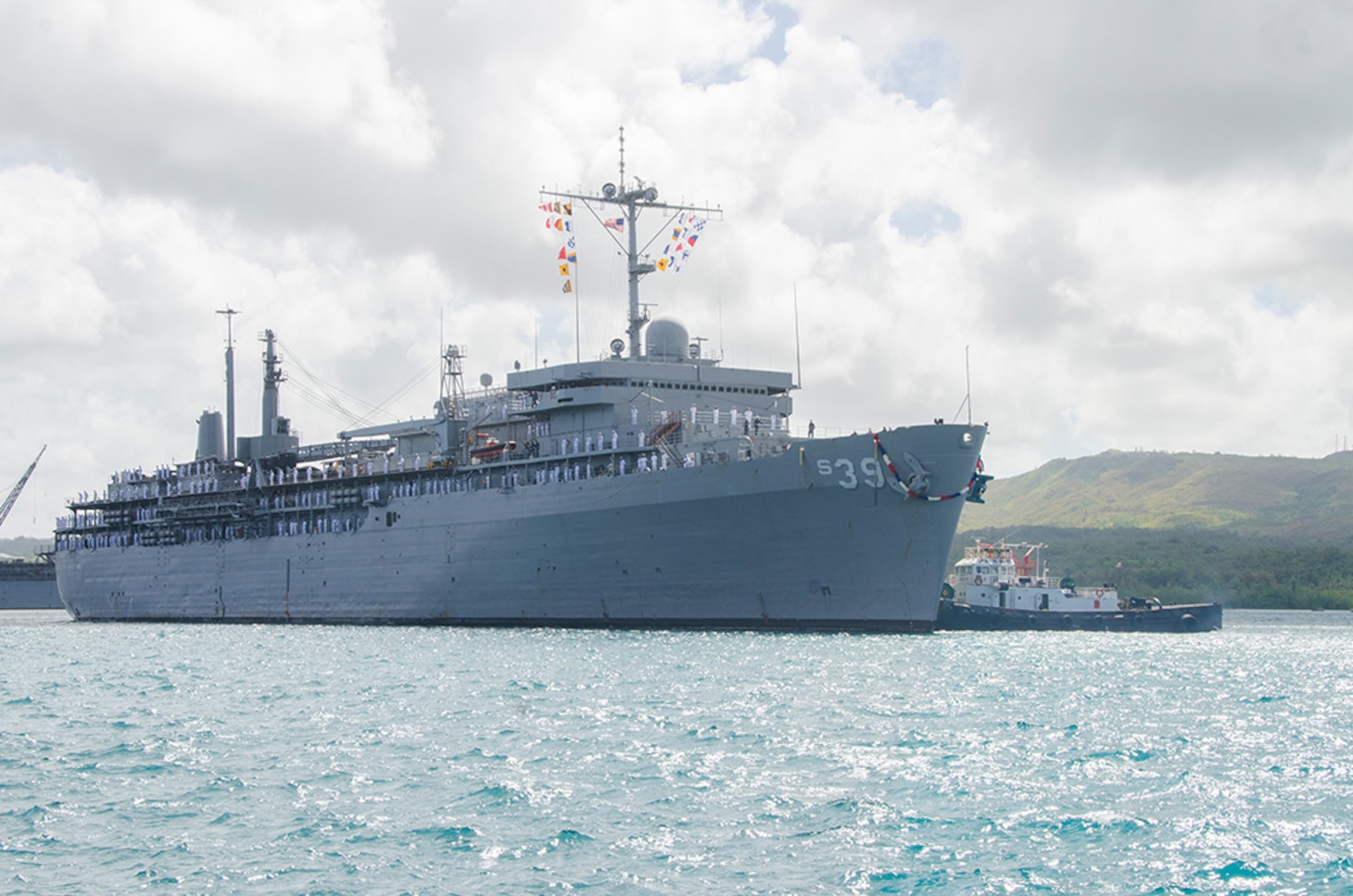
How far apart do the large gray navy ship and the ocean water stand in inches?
227

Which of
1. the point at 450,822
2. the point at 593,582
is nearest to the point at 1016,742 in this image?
the point at 450,822

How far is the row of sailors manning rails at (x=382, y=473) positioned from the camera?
43500 millimetres

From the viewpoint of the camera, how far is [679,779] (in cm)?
1755

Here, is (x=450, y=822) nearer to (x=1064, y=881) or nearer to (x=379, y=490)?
(x=1064, y=881)

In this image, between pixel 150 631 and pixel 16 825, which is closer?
pixel 16 825

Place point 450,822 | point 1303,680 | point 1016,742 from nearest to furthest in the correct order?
1. point 450,822
2. point 1016,742
3. point 1303,680

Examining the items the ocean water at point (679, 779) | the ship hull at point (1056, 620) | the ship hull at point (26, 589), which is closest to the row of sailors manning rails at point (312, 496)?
the ocean water at point (679, 779)

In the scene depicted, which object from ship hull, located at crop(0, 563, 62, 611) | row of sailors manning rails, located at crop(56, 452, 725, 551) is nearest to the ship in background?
ship hull, located at crop(0, 563, 62, 611)

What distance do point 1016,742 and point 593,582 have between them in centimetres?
2339

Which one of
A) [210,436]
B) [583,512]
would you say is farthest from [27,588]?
[583,512]

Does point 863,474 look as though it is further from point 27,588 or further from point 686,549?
point 27,588

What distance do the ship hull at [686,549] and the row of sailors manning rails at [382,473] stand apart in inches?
37.7

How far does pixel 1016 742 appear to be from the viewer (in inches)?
815

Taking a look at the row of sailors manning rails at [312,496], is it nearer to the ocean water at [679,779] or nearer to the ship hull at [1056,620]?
the ocean water at [679,779]
